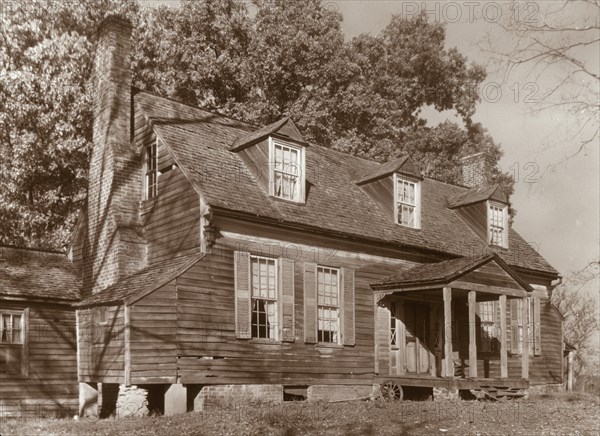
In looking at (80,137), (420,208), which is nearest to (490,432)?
(420,208)

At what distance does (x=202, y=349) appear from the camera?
1730cm

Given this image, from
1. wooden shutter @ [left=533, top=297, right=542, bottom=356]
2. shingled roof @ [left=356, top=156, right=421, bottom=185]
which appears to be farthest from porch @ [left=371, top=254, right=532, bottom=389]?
shingled roof @ [left=356, top=156, right=421, bottom=185]

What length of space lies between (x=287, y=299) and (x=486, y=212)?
11188 millimetres

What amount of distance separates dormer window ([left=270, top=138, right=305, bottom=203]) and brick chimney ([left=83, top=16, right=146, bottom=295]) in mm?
3682

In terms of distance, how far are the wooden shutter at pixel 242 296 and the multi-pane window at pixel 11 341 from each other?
5413mm

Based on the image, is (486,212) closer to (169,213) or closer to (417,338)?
(417,338)

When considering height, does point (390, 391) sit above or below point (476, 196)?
below

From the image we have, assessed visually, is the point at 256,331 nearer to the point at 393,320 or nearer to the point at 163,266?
the point at 163,266

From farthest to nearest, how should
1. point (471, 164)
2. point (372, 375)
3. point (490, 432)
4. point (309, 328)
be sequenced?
→ point (471, 164) → point (372, 375) → point (309, 328) → point (490, 432)

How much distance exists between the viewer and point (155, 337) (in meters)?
16.7

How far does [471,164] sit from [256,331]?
57.9 ft

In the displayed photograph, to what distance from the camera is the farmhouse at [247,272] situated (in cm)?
1725

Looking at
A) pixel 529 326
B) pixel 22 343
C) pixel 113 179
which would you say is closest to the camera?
pixel 22 343

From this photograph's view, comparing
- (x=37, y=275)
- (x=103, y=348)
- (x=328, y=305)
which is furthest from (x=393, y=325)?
(x=37, y=275)
